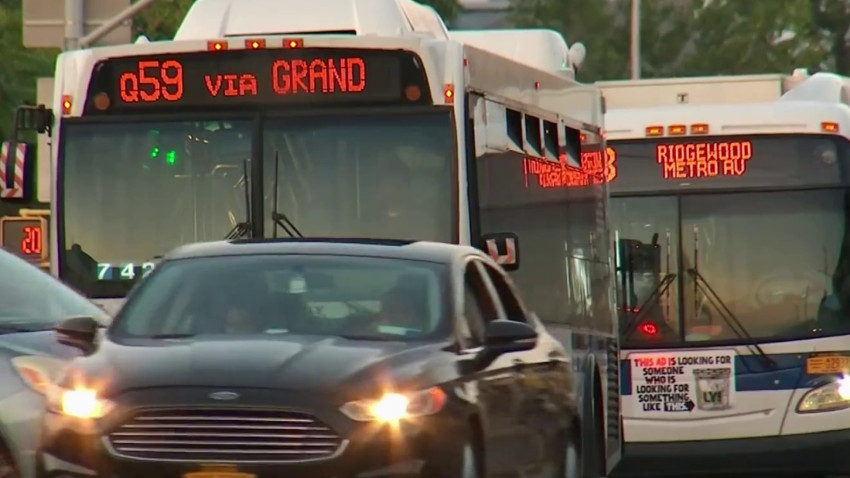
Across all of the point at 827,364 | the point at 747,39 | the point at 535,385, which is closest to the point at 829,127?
the point at 827,364

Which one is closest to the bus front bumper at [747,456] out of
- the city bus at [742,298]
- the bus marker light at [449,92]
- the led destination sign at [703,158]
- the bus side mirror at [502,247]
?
the city bus at [742,298]

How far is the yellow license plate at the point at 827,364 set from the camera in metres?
16.3

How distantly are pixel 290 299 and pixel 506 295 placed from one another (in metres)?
1.60

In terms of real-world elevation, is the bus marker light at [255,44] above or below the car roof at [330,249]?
above

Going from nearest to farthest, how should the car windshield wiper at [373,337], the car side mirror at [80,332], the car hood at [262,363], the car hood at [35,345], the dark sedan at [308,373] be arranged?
1. the dark sedan at [308,373]
2. the car hood at [262,363]
3. the car windshield wiper at [373,337]
4. the car side mirror at [80,332]
5. the car hood at [35,345]

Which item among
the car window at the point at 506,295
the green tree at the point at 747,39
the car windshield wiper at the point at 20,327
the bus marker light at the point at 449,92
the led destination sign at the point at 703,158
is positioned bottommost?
the car windshield wiper at the point at 20,327

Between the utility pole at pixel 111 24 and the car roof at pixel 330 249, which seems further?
the utility pole at pixel 111 24

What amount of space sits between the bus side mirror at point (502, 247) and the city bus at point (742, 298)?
400cm

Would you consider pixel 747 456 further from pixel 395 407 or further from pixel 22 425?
pixel 395 407

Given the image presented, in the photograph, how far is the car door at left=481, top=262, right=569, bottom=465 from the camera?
10.7 metres

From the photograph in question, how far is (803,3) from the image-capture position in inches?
2645

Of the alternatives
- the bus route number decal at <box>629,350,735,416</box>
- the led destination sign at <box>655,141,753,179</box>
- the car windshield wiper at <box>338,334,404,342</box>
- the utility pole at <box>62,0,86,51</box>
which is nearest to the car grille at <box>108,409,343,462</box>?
the car windshield wiper at <box>338,334,404,342</box>

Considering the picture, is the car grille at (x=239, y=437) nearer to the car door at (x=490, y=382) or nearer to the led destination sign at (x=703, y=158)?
the car door at (x=490, y=382)

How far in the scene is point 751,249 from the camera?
651 inches
